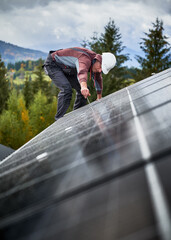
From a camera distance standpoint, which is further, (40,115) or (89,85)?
(40,115)

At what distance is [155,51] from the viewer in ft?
94.2

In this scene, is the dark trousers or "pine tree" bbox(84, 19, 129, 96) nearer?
the dark trousers

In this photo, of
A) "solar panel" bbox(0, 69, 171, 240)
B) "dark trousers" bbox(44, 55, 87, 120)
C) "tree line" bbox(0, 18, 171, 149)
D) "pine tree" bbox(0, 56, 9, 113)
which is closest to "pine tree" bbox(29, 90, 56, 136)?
"tree line" bbox(0, 18, 171, 149)

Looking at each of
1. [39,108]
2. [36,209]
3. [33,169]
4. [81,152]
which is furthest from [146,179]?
[39,108]

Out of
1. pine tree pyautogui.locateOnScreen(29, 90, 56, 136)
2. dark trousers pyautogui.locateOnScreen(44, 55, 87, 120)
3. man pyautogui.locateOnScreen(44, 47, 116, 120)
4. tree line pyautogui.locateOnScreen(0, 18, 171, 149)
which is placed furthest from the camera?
pine tree pyautogui.locateOnScreen(29, 90, 56, 136)

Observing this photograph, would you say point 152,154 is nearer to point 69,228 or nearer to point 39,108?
point 69,228

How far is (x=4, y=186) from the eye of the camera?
1.64 metres

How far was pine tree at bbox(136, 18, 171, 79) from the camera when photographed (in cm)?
2816

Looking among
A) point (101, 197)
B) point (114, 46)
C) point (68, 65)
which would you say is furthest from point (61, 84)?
point (114, 46)

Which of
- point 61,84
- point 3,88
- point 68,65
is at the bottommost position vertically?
point 61,84

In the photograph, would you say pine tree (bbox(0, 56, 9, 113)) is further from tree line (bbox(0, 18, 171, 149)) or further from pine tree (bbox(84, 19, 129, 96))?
pine tree (bbox(84, 19, 129, 96))

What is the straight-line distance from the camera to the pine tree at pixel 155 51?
2816cm

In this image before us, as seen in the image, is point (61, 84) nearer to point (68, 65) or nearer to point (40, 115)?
point (68, 65)

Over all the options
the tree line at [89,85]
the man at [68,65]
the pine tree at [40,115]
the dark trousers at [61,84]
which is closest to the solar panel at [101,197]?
the man at [68,65]
